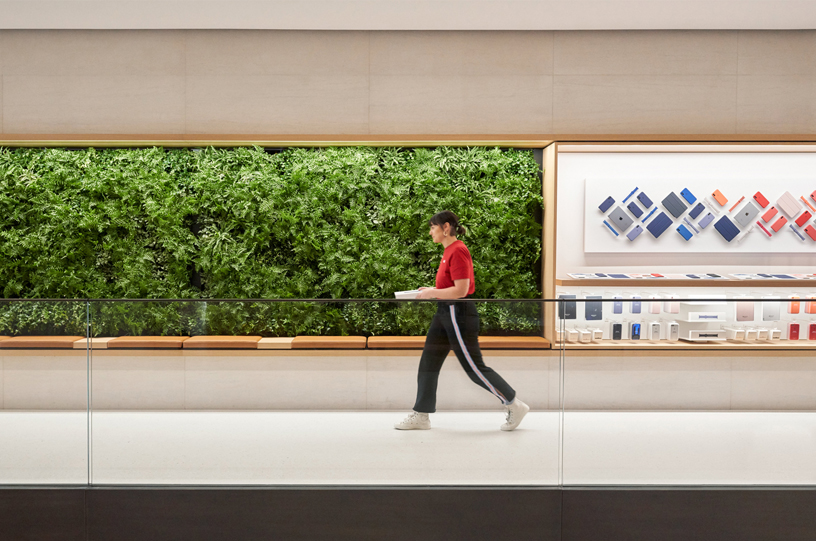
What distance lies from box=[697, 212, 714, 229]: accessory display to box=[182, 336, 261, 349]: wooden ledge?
467cm

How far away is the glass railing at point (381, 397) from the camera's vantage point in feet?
10.0

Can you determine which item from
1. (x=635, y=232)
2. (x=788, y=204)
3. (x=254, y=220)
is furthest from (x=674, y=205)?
(x=254, y=220)

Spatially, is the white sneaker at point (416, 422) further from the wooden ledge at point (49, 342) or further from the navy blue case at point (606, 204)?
the navy blue case at point (606, 204)

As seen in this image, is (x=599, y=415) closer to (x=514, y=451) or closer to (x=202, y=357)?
(x=514, y=451)

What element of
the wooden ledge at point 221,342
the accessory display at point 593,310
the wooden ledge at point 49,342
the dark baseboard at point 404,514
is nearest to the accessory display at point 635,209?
the accessory display at point 593,310

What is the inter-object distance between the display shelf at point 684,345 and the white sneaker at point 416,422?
0.82m

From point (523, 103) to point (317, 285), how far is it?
2.69m

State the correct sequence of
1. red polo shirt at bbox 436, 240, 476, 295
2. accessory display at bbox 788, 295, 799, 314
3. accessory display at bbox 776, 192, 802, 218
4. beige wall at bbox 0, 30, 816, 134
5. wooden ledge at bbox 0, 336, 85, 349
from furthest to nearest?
1. accessory display at bbox 776, 192, 802, 218
2. beige wall at bbox 0, 30, 816, 134
3. red polo shirt at bbox 436, 240, 476, 295
4. accessory display at bbox 788, 295, 799, 314
5. wooden ledge at bbox 0, 336, 85, 349

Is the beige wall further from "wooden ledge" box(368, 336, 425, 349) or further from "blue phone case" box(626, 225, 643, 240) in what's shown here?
"wooden ledge" box(368, 336, 425, 349)

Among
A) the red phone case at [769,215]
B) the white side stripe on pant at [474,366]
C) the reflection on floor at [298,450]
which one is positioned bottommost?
the reflection on floor at [298,450]

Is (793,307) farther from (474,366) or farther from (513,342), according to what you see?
(474,366)

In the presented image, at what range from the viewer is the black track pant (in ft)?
10.1

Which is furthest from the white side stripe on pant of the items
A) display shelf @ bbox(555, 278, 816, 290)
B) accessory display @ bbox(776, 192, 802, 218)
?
accessory display @ bbox(776, 192, 802, 218)

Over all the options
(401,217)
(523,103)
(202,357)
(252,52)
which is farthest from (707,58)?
(202,357)
